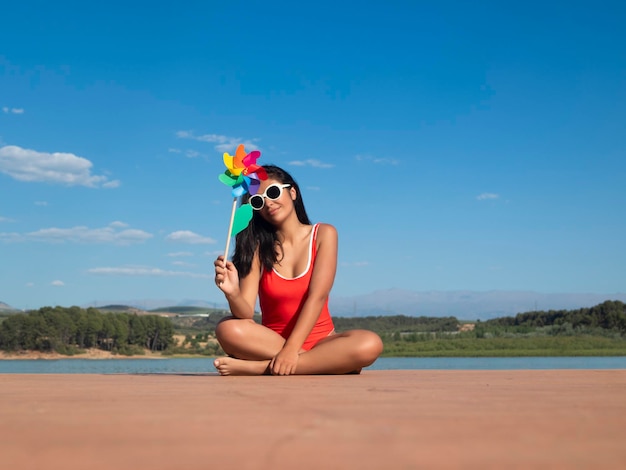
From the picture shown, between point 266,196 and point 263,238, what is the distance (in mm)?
331

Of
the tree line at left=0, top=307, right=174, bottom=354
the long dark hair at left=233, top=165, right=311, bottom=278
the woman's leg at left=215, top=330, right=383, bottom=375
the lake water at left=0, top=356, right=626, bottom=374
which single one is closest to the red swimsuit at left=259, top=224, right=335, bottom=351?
the long dark hair at left=233, top=165, right=311, bottom=278

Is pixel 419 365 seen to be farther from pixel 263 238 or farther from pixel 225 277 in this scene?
pixel 225 277

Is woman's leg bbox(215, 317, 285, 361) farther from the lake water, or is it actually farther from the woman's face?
the lake water

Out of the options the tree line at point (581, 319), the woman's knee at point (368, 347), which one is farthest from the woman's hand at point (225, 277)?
the tree line at point (581, 319)

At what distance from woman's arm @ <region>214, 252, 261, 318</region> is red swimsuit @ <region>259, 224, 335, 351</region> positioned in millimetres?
78

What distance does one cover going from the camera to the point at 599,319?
56.0 m

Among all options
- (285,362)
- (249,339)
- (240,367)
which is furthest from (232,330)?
(285,362)

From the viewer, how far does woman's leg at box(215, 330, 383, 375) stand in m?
4.03

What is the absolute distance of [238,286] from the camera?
4355mm

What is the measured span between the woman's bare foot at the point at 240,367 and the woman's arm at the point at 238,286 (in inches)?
16.1

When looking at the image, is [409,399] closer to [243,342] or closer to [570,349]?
[243,342]

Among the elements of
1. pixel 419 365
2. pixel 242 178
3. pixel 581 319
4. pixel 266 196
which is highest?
pixel 242 178

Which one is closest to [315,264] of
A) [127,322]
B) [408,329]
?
[127,322]

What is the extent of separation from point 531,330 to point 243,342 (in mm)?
59874
